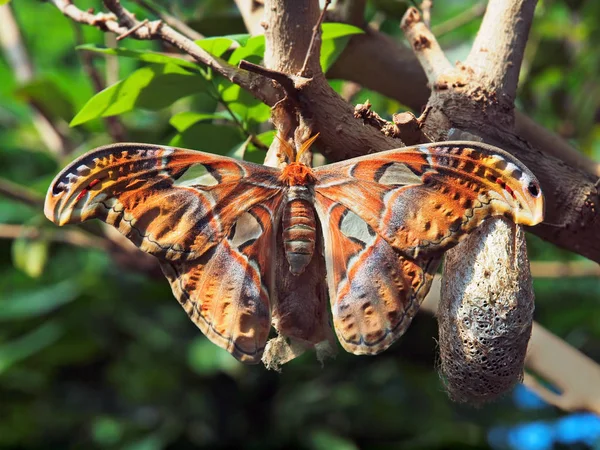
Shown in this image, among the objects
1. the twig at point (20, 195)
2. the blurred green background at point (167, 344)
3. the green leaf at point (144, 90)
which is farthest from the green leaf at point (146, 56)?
the blurred green background at point (167, 344)

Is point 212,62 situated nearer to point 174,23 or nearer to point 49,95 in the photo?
point 174,23

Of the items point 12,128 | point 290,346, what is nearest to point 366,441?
point 12,128

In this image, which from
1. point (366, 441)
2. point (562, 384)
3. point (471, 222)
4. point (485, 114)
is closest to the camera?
point (471, 222)

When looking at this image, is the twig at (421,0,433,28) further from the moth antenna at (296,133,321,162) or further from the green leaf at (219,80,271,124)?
the moth antenna at (296,133,321,162)

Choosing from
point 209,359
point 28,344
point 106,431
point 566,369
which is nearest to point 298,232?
point 566,369

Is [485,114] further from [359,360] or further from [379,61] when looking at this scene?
[359,360]

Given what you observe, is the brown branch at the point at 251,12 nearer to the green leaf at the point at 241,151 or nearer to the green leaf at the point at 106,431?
the green leaf at the point at 241,151
